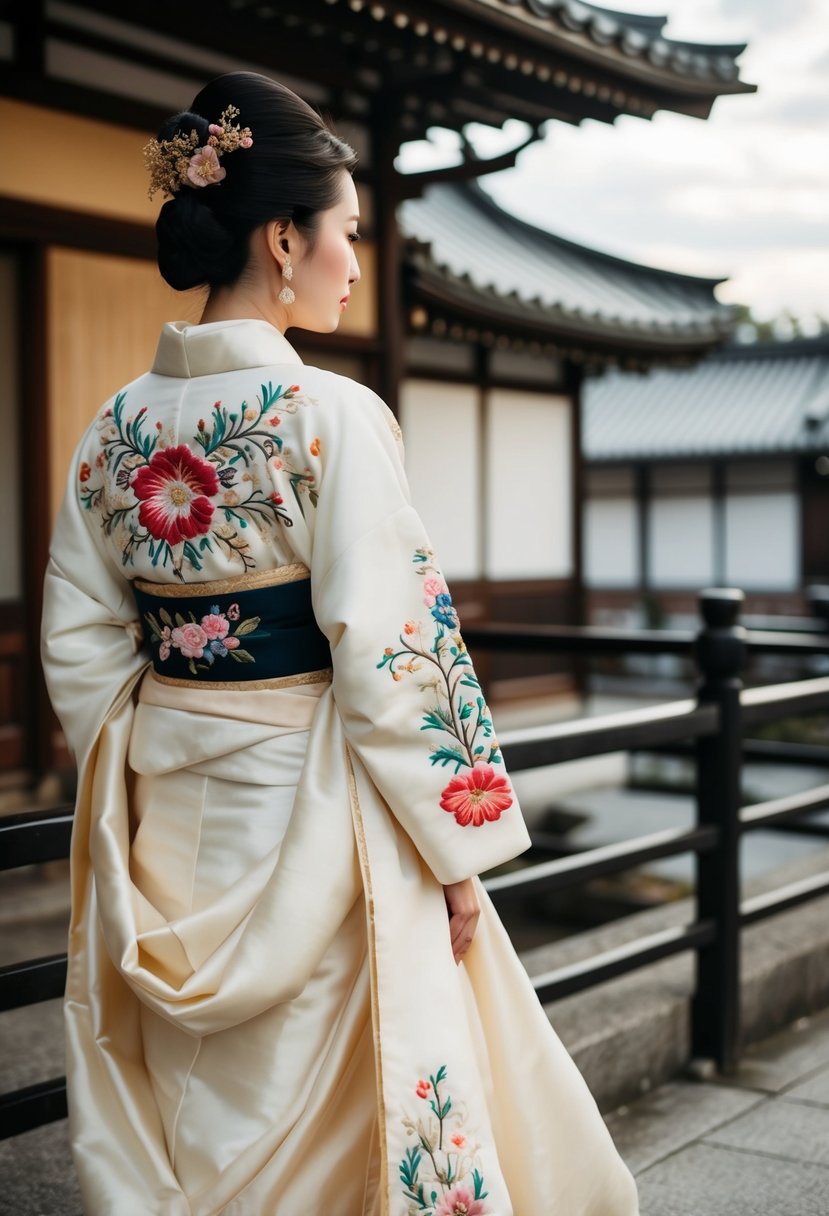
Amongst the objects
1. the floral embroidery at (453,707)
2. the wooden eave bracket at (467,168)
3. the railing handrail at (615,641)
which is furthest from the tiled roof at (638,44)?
the floral embroidery at (453,707)

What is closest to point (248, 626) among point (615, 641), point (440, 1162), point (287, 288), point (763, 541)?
point (287, 288)

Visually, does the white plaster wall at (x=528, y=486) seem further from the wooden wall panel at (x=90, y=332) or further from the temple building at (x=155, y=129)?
the wooden wall panel at (x=90, y=332)

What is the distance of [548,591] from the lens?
36.7 ft

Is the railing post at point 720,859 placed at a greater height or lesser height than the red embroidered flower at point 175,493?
lesser

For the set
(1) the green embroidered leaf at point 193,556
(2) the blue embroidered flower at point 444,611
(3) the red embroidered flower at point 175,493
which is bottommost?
(2) the blue embroidered flower at point 444,611

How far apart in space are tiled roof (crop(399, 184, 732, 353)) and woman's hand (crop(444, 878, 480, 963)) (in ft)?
21.4

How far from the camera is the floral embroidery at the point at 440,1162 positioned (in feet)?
5.69

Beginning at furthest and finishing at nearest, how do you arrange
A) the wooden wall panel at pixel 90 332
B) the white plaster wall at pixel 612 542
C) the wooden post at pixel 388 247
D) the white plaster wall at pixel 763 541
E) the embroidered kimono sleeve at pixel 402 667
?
the white plaster wall at pixel 612 542, the white plaster wall at pixel 763 541, the wooden post at pixel 388 247, the wooden wall panel at pixel 90 332, the embroidered kimono sleeve at pixel 402 667

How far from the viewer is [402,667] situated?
173cm

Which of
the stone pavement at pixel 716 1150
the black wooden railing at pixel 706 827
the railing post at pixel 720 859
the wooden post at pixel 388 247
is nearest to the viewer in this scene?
the stone pavement at pixel 716 1150

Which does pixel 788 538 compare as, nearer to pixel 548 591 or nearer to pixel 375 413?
pixel 548 591

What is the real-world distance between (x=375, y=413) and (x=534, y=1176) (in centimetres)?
113

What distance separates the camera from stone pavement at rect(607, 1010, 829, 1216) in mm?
2715

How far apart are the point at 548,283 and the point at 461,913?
1119 centimetres
